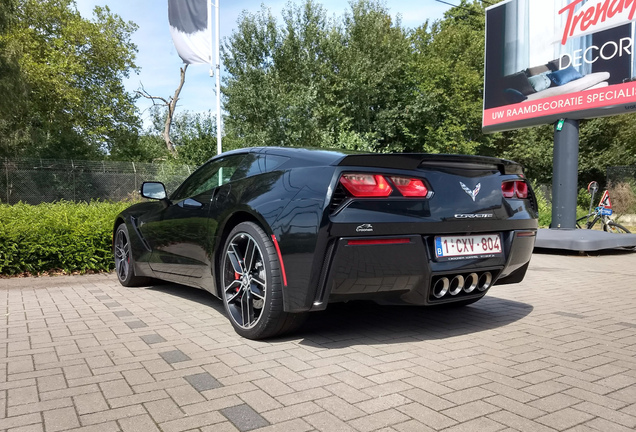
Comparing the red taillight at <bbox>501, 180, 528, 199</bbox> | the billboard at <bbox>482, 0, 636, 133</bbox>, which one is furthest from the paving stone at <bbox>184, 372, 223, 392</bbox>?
the billboard at <bbox>482, 0, 636, 133</bbox>

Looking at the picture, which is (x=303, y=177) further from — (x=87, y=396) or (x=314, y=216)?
(x=87, y=396)

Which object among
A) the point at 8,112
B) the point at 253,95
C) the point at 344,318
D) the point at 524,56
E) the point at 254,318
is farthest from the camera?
the point at 253,95

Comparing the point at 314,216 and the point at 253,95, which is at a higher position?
the point at 253,95

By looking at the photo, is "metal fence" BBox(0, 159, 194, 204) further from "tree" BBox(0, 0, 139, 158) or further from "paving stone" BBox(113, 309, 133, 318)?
"paving stone" BBox(113, 309, 133, 318)

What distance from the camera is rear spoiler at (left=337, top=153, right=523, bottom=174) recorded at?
3.20 metres

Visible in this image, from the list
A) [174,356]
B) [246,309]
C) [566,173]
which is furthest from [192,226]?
[566,173]

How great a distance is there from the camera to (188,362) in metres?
3.15

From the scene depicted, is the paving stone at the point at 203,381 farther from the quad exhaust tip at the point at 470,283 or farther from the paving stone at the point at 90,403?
the quad exhaust tip at the point at 470,283

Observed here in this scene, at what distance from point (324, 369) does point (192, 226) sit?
1.95m

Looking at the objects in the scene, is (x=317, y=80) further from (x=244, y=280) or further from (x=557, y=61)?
(x=244, y=280)

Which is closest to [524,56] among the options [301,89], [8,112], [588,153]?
[301,89]

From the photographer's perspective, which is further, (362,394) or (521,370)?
(521,370)

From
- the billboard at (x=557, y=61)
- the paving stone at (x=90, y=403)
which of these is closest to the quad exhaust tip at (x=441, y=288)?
the paving stone at (x=90, y=403)

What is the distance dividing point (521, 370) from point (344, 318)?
1611 millimetres
